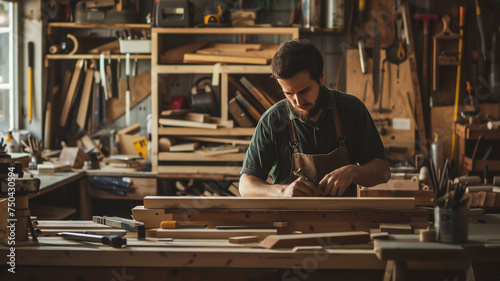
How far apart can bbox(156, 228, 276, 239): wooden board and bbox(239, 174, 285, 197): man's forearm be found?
49 centimetres

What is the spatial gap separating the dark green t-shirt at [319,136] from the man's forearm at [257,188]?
0.05 metres

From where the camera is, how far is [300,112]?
9.29 ft

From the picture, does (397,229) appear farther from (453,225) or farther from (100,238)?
(100,238)

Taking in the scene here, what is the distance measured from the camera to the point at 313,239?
1.99 meters

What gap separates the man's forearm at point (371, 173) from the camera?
2.68 m

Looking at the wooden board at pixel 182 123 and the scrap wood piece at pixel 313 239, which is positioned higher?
the wooden board at pixel 182 123

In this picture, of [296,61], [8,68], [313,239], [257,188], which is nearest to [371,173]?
[257,188]

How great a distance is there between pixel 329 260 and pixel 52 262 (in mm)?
910

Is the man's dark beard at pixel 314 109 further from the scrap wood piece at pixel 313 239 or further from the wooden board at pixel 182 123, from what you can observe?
the wooden board at pixel 182 123

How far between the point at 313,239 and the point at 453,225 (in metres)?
0.45

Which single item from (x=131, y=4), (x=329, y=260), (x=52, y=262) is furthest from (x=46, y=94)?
Answer: (x=329, y=260)

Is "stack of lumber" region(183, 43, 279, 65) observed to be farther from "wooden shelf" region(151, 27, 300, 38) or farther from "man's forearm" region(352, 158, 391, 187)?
"man's forearm" region(352, 158, 391, 187)

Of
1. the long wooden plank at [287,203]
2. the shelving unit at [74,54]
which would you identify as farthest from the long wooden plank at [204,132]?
the long wooden plank at [287,203]

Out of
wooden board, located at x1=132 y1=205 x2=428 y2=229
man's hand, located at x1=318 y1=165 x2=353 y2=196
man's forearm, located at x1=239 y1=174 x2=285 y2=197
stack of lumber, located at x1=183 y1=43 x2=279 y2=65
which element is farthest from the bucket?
stack of lumber, located at x1=183 y1=43 x2=279 y2=65
